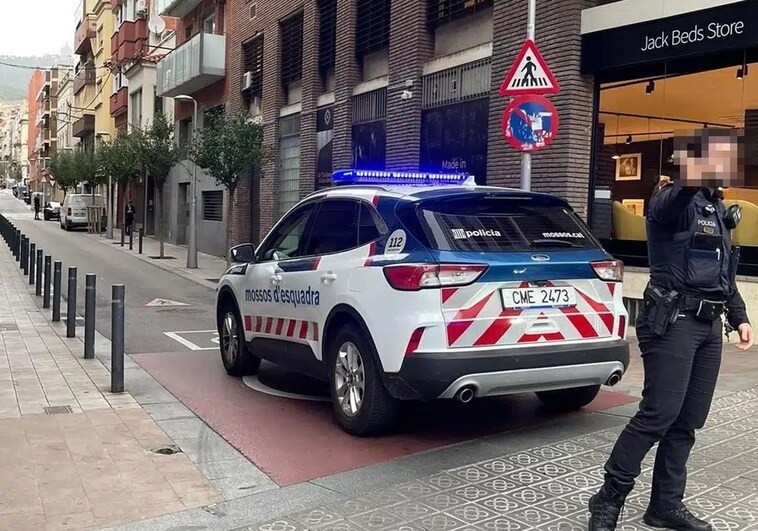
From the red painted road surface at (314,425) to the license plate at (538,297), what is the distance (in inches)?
44.3

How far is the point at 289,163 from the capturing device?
2180cm

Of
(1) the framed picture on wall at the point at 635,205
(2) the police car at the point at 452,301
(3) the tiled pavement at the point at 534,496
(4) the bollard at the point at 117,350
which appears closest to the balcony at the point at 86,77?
(1) the framed picture on wall at the point at 635,205

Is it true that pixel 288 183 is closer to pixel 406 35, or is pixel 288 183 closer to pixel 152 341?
pixel 406 35

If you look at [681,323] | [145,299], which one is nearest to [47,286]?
[145,299]

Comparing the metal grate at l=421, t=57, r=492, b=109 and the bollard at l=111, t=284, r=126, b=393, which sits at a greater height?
the metal grate at l=421, t=57, r=492, b=109

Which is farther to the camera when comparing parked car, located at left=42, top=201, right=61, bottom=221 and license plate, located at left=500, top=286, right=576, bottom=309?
parked car, located at left=42, top=201, right=61, bottom=221

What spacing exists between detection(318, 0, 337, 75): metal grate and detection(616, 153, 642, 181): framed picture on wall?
9173 mm

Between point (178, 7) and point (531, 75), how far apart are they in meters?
25.9

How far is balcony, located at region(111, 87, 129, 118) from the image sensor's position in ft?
140

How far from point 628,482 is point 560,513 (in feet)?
1.84

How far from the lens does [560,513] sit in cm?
432

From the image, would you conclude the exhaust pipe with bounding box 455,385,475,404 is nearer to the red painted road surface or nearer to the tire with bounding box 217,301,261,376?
the red painted road surface

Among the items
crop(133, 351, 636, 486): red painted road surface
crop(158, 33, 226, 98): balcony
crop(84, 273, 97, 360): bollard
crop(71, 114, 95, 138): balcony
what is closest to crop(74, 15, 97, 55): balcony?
crop(71, 114, 95, 138): balcony

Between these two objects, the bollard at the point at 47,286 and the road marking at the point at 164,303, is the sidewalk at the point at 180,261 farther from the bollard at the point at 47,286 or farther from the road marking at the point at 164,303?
the bollard at the point at 47,286
